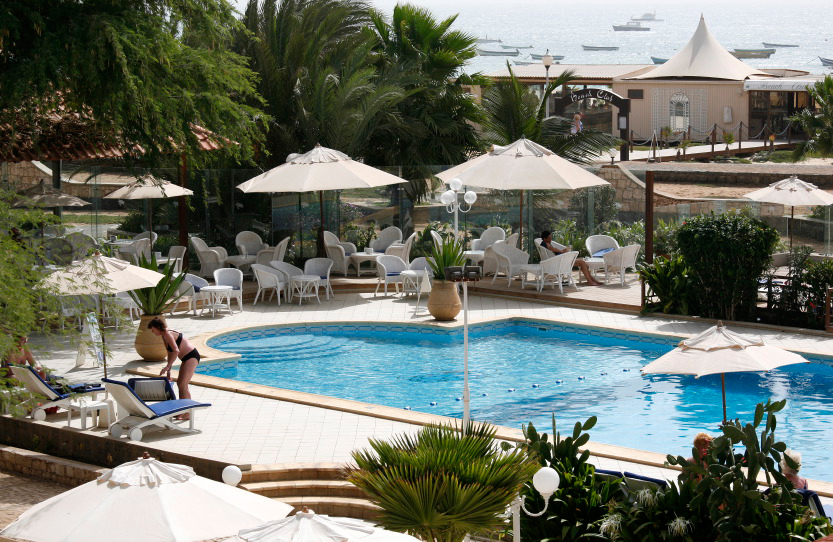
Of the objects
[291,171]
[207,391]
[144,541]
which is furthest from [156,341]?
[144,541]

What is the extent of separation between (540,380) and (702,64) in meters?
32.9

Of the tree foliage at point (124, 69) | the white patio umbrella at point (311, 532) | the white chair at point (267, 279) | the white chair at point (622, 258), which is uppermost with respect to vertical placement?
the tree foliage at point (124, 69)

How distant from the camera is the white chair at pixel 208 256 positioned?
20922 millimetres

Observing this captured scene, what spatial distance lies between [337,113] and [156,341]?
9.02 m

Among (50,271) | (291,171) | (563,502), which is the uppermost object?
(291,171)

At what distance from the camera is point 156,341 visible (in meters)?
15.0

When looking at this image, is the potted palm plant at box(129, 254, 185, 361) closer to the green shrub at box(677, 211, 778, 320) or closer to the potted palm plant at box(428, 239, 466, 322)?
the potted palm plant at box(428, 239, 466, 322)

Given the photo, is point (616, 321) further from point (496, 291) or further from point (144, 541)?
point (144, 541)

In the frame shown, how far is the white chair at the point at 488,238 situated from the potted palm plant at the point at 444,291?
11.8ft

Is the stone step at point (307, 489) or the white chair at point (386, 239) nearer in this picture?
the stone step at point (307, 489)

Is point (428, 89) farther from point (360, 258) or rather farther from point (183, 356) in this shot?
point (183, 356)

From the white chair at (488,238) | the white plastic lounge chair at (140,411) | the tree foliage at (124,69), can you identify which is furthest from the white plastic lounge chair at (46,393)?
the white chair at (488,238)

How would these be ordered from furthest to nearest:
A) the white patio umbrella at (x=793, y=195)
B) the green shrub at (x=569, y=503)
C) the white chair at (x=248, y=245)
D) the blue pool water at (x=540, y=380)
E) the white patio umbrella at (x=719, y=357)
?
1. the white chair at (x=248, y=245)
2. the white patio umbrella at (x=793, y=195)
3. the blue pool water at (x=540, y=380)
4. the white patio umbrella at (x=719, y=357)
5. the green shrub at (x=569, y=503)

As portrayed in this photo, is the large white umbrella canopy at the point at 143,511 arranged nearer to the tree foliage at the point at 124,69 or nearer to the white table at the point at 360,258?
the tree foliage at the point at 124,69
